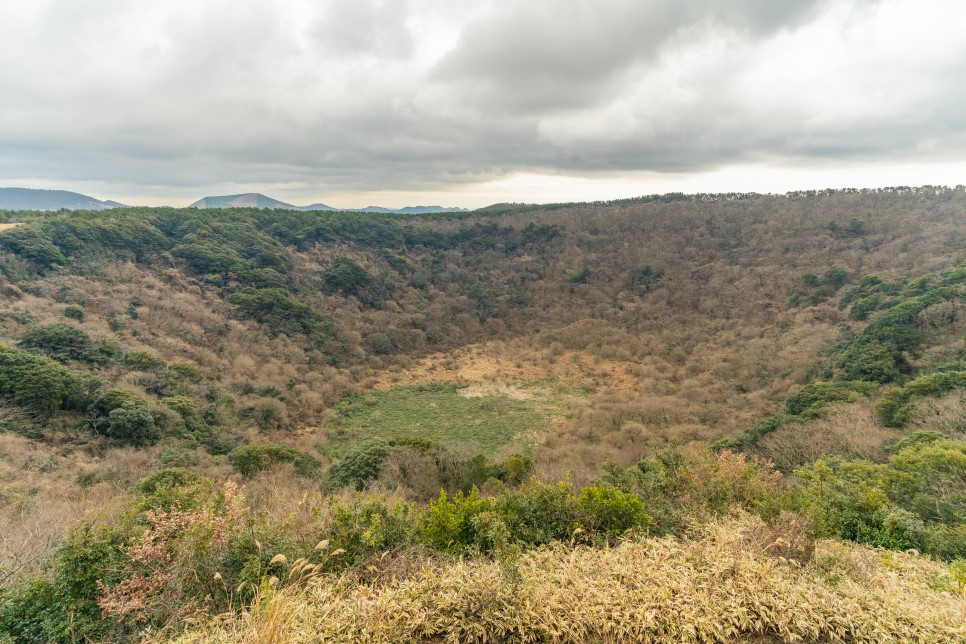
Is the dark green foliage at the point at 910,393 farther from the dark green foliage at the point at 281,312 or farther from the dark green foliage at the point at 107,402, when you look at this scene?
the dark green foliage at the point at 281,312

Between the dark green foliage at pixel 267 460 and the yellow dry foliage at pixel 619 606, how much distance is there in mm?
11453

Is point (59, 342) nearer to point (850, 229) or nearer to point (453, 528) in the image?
point (453, 528)

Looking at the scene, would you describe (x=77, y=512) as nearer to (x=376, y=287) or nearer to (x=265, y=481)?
(x=265, y=481)

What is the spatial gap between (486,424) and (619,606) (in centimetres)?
1842

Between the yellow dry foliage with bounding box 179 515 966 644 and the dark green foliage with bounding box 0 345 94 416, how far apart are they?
15778 mm

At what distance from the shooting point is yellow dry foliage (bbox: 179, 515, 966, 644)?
2922 millimetres

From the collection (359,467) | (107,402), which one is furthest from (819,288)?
(107,402)

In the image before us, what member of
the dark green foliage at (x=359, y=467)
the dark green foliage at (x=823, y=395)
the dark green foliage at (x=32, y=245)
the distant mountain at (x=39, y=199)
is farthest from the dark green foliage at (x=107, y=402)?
the distant mountain at (x=39, y=199)

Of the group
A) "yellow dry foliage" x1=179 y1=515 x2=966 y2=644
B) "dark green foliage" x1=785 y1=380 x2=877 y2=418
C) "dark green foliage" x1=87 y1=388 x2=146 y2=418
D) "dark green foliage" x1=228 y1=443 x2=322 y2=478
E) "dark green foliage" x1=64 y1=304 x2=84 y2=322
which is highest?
"yellow dry foliage" x1=179 y1=515 x2=966 y2=644

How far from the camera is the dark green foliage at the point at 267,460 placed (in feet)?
43.2

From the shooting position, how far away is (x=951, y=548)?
16.1 ft

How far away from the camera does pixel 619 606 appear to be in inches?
120

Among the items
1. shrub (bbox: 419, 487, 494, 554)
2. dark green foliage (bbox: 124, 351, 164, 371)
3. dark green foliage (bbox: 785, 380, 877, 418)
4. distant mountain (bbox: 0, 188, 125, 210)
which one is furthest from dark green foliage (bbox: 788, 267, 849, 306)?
distant mountain (bbox: 0, 188, 125, 210)

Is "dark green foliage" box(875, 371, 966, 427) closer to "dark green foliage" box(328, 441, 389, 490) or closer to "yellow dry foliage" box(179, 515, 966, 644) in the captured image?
"yellow dry foliage" box(179, 515, 966, 644)
